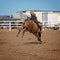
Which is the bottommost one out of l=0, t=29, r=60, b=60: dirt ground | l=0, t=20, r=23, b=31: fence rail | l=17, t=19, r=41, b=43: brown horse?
l=0, t=20, r=23, b=31: fence rail

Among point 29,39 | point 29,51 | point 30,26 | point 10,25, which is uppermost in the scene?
point 30,26

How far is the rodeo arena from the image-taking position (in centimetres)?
903

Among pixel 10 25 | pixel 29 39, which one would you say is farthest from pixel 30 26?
pixel 10 25

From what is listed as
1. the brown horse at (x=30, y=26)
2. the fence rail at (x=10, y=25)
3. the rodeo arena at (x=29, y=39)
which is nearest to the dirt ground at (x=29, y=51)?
the rodeo arena at (x=29, y=39)

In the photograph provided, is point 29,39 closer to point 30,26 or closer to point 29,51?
point 30,26

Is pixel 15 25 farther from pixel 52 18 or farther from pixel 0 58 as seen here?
pixel 0 58

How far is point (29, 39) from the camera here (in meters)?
16.5

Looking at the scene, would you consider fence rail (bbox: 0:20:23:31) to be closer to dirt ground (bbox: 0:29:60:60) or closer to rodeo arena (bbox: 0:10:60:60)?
rodeo arena (bbox: 0:10:60:60)

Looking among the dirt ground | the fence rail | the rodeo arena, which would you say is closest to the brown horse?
the rodeo arena

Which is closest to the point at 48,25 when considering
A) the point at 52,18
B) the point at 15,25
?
the point at 15,25

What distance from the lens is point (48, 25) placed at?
31.9 m

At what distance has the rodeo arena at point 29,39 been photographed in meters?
9.03

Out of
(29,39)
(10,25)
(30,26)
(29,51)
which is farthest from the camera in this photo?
(10,25)

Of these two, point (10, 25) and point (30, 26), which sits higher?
point (30, 26)
